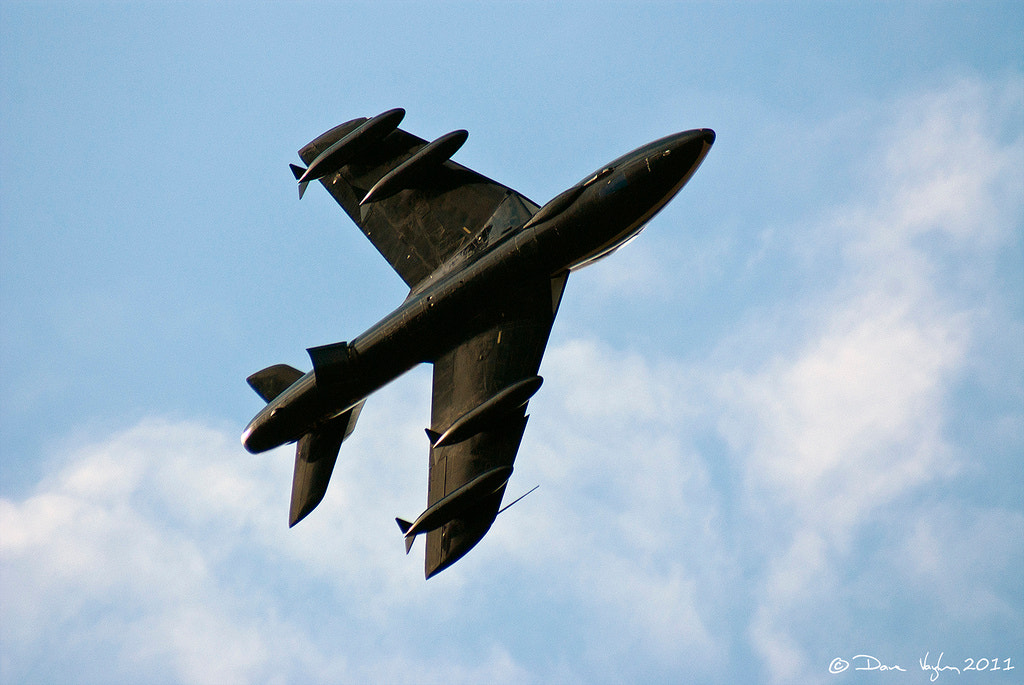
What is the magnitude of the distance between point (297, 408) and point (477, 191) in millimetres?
9171

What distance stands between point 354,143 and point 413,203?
3.02m

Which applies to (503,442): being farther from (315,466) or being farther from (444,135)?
(444,135)

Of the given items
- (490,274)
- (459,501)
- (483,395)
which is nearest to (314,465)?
(459,501)

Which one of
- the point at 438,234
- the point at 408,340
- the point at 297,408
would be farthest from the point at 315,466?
the point at 438,234

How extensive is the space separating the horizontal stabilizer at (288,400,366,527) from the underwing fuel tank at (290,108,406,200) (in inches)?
299

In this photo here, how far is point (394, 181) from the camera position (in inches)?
1363

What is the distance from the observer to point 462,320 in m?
33.2

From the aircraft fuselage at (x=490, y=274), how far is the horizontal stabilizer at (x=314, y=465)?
517 mm

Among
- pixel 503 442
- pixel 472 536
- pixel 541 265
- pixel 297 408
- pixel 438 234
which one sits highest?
pixel 438 234

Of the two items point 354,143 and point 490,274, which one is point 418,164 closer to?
point 354,143

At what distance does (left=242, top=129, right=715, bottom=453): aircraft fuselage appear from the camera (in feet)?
105

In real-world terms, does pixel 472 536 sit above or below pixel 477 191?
below

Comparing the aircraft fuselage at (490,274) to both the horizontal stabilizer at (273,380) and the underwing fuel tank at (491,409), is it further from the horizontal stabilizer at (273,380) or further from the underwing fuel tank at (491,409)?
the underwing fuel tank at (491,409)

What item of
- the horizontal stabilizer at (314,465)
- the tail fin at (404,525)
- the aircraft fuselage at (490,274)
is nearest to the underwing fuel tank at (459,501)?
the tail fin at (404,525)
